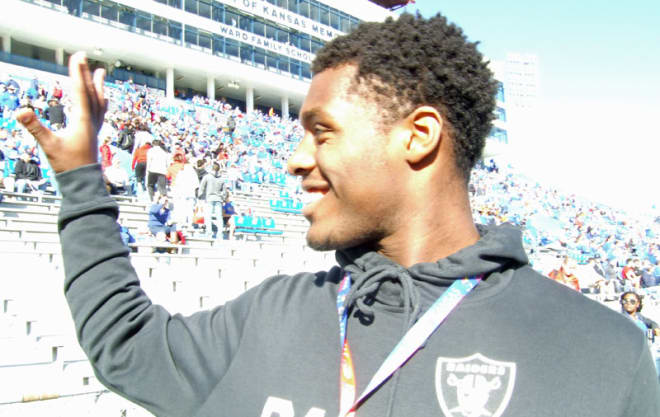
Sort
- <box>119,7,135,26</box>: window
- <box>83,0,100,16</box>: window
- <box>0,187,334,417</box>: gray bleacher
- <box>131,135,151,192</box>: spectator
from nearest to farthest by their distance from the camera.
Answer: <box>0,187,334,417</box>: gray bleacher < <box>131,135,151,192</box>: spectator < <box>83,0,100,16</box>: window < <box>119,7,135,26</box>: window

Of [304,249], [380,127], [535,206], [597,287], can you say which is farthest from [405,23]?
[535,206]

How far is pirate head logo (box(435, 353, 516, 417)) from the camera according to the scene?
3.15 feet

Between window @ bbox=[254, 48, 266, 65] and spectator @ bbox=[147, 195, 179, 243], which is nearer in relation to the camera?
spectator @ bbox=[147, 195, 179, 243]

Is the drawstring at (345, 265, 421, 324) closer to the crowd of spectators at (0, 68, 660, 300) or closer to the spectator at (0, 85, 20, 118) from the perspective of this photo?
the crowd of spectators at (0, 68, 660, 300)

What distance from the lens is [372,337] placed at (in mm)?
1081

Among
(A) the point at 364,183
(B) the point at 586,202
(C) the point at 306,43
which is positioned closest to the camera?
(A) the point at 364,183

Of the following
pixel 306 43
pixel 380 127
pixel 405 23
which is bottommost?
pixel 380 127

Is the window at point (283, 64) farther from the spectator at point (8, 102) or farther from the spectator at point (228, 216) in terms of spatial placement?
the spectator at point (228, 216)

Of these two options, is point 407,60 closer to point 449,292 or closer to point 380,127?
point 380,127

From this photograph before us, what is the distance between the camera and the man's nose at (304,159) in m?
1.21

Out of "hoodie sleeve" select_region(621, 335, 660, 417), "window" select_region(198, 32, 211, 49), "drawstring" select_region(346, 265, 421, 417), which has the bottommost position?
"hoodie sleeve" select_region(621, 335, 660, 417)

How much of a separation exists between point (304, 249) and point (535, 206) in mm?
23125

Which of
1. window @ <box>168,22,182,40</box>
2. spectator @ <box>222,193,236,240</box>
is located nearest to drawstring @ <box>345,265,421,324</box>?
spectator @ <box>222,193,236,240</box>

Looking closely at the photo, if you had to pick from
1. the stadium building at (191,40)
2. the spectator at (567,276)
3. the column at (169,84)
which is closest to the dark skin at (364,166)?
the spectator at (567,276)
